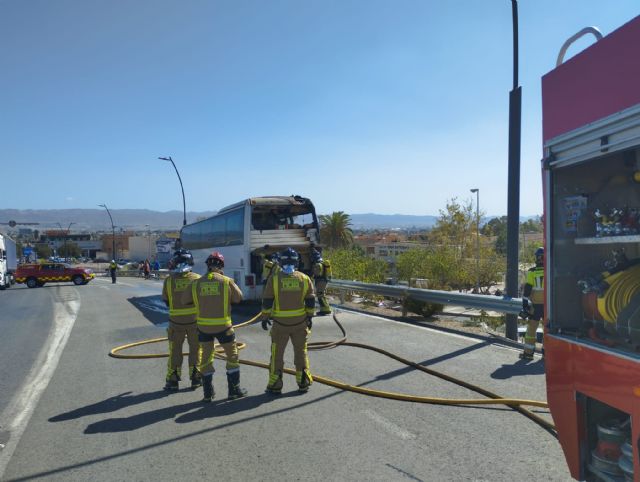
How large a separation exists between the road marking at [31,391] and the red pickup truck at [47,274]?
24.3 metres

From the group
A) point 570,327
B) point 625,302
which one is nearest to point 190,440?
point 570,327

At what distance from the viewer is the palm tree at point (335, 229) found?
176ft

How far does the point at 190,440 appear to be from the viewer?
4.91 metres

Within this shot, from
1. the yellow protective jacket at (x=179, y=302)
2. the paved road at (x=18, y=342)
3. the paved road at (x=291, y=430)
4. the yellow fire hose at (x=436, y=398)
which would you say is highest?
the yellow protective jacket at (x=179, y=302)

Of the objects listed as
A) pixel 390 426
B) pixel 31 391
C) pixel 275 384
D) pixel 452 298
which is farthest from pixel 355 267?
pixel 390 426

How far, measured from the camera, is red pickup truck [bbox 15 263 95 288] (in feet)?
112

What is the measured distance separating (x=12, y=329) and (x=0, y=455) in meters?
9.55

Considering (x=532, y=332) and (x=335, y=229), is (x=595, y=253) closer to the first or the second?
(x=532, y=332)

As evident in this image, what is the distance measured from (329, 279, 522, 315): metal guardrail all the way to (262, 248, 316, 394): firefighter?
4406 mm

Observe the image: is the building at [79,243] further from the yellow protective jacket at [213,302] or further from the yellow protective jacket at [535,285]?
the yellow protective jacket at [535,285]

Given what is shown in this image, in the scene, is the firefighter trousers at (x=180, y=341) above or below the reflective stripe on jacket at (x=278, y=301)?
below

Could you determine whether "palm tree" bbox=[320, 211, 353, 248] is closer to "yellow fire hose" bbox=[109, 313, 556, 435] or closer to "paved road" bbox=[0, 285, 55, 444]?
"paved road" bbox=[0, 285, 55, 444]

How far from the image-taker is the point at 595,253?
132 inches

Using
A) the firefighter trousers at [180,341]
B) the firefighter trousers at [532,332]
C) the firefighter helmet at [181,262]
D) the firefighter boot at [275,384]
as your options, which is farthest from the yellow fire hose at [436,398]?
the firefighter helmet at [181,262]
